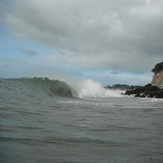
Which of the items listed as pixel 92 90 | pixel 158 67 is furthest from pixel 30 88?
pixel 158 67

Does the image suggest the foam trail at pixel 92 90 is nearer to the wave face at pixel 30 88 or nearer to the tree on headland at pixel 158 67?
the wave face at pixel 30 88

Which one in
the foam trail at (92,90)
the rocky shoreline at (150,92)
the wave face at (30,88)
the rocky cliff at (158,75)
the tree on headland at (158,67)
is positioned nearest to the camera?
the wave face at (30,88)

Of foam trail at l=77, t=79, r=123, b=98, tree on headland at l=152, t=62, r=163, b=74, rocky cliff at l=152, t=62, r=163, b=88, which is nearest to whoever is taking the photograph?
foam trail at l=77, t=79, r=123, b=98

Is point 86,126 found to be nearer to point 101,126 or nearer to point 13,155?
point 101,126

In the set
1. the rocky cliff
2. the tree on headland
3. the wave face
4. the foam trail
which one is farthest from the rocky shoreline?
the tree on headland

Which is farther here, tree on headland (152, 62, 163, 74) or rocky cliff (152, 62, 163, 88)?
tree on headland (152, 62, 163, 74)

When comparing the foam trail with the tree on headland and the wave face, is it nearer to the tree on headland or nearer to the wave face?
the wave face

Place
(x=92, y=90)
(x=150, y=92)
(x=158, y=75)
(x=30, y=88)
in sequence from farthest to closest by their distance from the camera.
Answer: (x=158, y=75), (x=92, y=90), (x=150, y=92), (x=30, y=88)

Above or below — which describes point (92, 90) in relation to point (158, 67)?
below

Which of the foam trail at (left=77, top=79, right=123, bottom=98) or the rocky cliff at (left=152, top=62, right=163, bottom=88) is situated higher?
the rocky cliff at (left=152, top=62, right=163, bottom=88)

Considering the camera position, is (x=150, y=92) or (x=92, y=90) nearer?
(x=150, y=92)

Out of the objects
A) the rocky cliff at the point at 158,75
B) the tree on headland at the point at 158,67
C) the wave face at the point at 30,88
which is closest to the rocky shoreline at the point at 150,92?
the wave face at the point at 30,88

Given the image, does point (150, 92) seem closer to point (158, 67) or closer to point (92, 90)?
point (92, 90)

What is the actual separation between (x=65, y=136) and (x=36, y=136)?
598 mm
